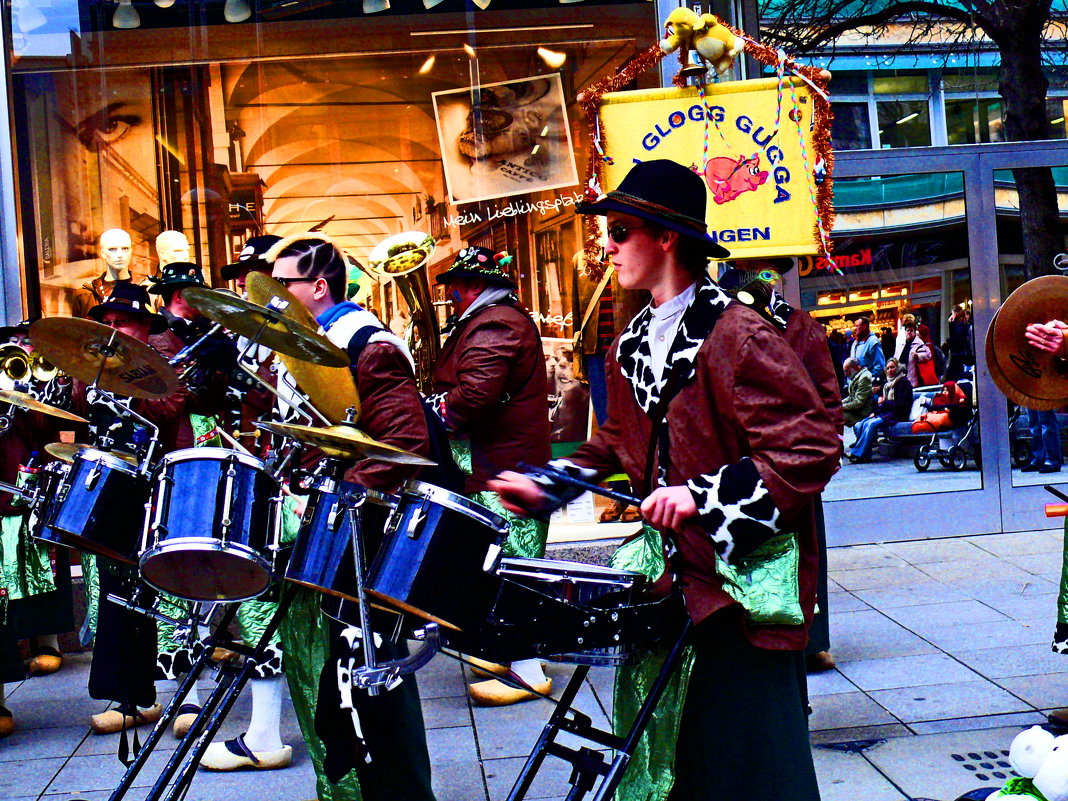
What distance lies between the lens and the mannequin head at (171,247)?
737cm

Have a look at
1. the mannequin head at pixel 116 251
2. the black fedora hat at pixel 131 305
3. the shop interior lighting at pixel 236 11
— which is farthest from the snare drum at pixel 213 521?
the shop interior lighting at pixel 236 11

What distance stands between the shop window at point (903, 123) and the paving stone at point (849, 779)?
512 cm

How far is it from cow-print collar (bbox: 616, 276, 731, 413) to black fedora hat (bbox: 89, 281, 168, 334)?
9.60 feet

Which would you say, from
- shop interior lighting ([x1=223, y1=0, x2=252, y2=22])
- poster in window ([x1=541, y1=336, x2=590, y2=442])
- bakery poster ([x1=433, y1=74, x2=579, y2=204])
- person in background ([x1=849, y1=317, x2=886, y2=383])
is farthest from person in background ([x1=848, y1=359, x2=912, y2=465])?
shop interior lighting ([x1=223, y1=0, x2=252, y2=22])

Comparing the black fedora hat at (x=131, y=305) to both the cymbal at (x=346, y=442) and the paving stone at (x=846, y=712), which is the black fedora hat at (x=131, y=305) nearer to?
the cymbal at (x=346, y=442)

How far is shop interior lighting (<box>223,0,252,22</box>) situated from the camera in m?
7.55

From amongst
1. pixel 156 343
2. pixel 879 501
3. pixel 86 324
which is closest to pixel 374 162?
pixel 156 343

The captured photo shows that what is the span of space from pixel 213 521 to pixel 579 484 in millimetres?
948

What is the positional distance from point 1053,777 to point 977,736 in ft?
5.22

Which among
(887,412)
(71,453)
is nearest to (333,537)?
(71,453)

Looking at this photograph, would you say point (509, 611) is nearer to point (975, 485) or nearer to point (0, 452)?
point (0, 452)

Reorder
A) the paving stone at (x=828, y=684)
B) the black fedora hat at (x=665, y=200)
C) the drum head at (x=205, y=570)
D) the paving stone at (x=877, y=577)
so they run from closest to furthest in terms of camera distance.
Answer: the black fedora hat at (x=665, y=200)
the drum head at (x=205, y=570)
the paving stone at (x=828, y=684)
the paving stone at (x=877, y=577)

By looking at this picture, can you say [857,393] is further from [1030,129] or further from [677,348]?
[677,348]

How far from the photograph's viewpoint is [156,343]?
5.32 metres
